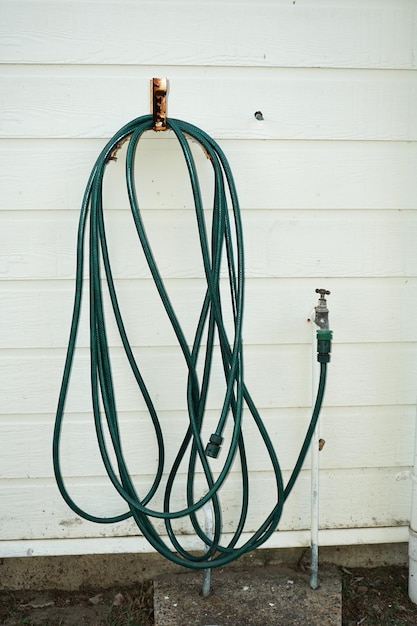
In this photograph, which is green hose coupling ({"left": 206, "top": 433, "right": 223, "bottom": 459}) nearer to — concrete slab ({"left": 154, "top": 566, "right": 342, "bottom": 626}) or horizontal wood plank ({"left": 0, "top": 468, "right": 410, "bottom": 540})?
horizontal wood plank ({"left": 0, "top": 468, "right": 410, "bottom": 540})

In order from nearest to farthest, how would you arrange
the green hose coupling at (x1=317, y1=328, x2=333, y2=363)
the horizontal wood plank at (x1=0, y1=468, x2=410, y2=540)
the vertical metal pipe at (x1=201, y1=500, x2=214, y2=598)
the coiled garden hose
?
the coiled garden hose → the green hose coupling at (x1=317, y1=328, x2=333, y2=363) → the vertical metal pipe at (x1=201, y1=500, x2=214, y2=598) → the horizontal wood plank at (x1=0, y1=468, x2=410, y2=540)

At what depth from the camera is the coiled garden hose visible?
1.82 meters

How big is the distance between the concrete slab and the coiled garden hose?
133 millimetres

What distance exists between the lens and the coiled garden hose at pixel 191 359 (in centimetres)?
182

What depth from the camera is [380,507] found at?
7.36 ft

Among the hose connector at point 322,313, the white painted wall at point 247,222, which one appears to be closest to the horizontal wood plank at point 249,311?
the white painted wall at point 247,222

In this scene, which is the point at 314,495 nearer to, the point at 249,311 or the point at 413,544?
the point at 413,544

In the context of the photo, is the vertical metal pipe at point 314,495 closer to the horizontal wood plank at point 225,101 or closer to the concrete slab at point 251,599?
the concrete slab at point 251,599

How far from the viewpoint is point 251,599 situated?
2074 mm

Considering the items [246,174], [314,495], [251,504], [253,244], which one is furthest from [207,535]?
[246,174]

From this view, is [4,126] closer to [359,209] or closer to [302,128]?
[302,128]

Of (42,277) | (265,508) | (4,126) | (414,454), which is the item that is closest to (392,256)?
(414,454)

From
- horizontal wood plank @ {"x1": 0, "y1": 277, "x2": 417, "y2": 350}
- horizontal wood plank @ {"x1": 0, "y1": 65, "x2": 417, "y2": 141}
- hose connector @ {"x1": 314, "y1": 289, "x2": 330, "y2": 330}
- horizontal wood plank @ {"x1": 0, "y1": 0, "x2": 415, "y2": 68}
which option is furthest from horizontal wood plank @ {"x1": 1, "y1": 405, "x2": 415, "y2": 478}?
horizontal wood plank @ {"x1": 0, "y1": 0, "x2": 415, "y2": 68}

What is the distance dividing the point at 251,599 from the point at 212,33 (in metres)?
1.73
